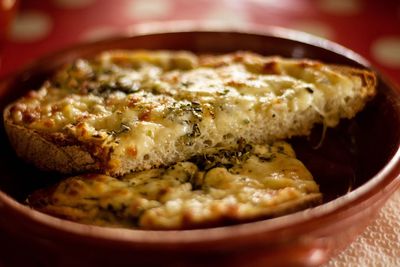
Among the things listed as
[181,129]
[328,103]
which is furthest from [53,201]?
[328,103]

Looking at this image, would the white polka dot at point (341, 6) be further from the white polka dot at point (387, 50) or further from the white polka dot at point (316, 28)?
the white polka dot at point (387, 50)

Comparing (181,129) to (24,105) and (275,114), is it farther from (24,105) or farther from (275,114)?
(24,105)

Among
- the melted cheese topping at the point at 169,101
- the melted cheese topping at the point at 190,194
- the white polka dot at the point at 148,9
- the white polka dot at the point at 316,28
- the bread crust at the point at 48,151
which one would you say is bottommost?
the melted cheese topping at the point at 190,194

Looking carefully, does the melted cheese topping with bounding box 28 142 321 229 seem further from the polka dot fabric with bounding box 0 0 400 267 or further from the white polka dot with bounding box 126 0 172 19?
the white polka dot with bounding box 126 0 172 19

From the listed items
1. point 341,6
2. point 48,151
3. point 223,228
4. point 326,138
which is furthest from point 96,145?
point 341,6

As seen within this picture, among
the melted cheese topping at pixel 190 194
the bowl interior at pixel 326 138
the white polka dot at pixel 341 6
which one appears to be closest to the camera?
the melted cheese topping at pixel 190 194

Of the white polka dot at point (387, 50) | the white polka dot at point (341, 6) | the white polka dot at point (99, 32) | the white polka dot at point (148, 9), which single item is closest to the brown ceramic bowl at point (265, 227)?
the white polka dot at point (387, 50)

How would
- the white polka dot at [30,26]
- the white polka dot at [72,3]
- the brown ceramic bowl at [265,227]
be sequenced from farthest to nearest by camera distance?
1. the white polka dot at [72,3]
2. the white polka dot at [30,26]
3. the brown ceramic bowl at [265,227]

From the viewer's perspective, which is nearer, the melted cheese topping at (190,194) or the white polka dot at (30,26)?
the melted cheese topping at (190,194)

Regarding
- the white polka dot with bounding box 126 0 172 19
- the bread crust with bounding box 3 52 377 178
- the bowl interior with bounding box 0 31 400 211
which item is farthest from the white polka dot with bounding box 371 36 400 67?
the white polka dot with bounding box 126 0 172 19
